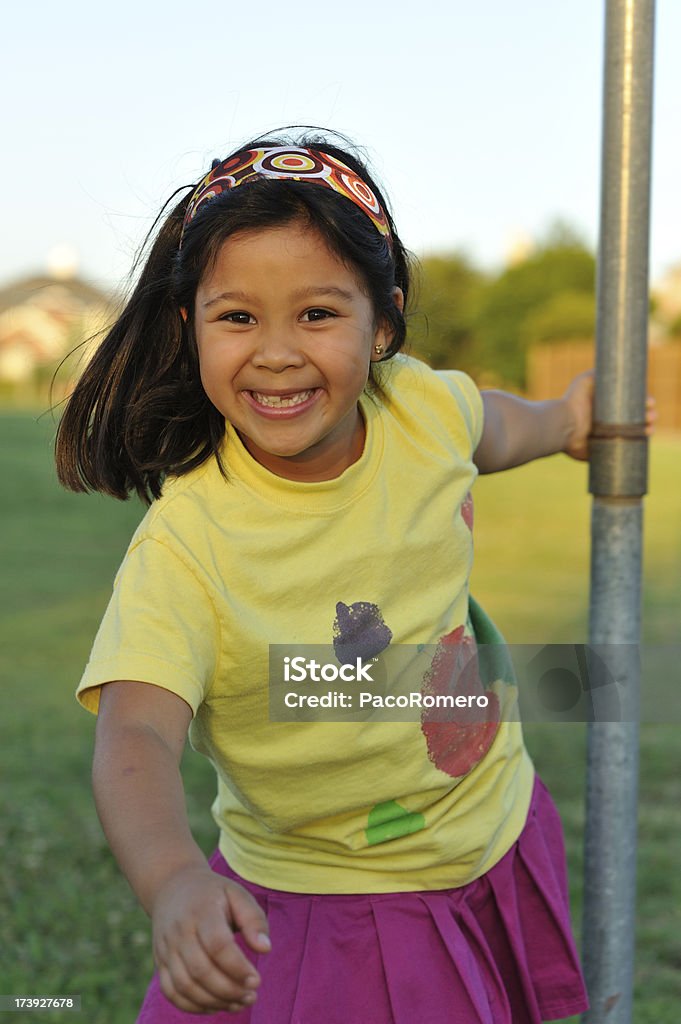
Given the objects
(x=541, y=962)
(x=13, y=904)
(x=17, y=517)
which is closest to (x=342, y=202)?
(x=541, y=962)

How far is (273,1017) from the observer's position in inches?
68.2

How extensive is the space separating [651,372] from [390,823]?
22.7 m

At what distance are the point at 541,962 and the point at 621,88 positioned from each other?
138cm

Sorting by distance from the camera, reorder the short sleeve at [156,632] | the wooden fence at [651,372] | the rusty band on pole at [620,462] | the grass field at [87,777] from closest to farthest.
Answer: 1. the short sleeve at [156,632]
2. the rusty band on pole at [620,462]
3. the grass field at [87,777]
4. the wooden fence at [651,372]

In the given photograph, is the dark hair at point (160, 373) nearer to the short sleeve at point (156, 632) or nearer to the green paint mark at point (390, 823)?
the short sleeve at point (156, 632)

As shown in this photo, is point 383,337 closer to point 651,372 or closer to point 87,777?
point 87,777

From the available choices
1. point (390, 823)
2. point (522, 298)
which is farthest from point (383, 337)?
point (522, 298)

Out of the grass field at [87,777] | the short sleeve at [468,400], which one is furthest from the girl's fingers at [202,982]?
the grass field at [87,777]

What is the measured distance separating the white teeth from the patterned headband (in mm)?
274

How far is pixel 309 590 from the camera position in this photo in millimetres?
1737

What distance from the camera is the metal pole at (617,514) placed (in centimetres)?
196

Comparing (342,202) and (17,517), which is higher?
(17,517)

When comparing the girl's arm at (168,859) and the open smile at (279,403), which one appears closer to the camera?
the girl's arm at (168,859)

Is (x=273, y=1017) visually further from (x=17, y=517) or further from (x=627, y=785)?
(x=17, y=517)
